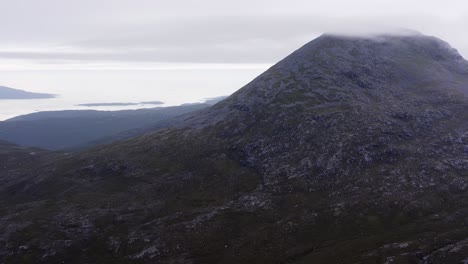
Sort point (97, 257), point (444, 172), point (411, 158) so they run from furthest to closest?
point (411, 158), point (444, 172), point (97, 257)

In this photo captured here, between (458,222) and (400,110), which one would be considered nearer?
(458,222)

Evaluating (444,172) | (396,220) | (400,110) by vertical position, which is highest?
(400,110)

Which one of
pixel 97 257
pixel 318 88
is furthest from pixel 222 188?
pixel 318 88

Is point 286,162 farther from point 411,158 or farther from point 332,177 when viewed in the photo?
point 411,158

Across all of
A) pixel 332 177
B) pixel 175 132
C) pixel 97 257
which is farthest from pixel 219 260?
pixel 175 132

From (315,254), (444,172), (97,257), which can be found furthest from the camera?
(444,172)

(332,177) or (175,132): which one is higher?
(175,132)

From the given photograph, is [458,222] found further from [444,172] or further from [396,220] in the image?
[444,172]
